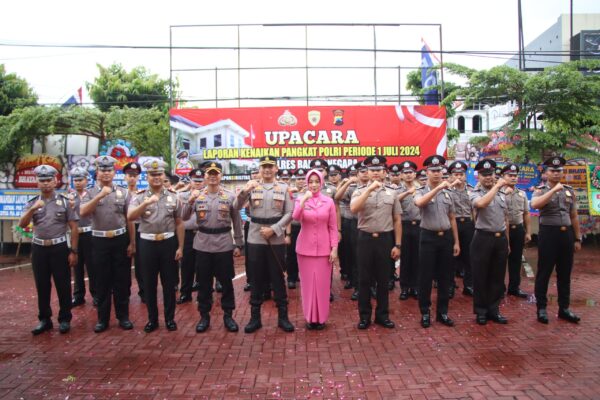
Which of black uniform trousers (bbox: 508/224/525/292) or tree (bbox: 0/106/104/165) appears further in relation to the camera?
tree (bbox: 0/106/104/165)

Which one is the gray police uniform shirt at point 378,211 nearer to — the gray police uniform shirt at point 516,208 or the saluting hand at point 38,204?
the gray police uniform shirt at point 516,208

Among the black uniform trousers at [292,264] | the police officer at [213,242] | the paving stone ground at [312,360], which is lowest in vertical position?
the paving stone ground at [312,360]

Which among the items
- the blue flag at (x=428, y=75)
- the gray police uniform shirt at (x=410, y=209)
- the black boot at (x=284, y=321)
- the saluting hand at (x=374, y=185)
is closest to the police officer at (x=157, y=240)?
the black boot at (x=284, y=321)

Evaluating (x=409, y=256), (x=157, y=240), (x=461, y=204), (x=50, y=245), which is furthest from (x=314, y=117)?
(x=50, y=245)

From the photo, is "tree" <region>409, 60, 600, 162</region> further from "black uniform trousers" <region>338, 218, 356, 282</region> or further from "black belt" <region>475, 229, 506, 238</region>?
"black belt" <region>475, 229, 506, 238</region>

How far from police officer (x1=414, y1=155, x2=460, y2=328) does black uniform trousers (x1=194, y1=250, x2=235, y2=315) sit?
2.28m

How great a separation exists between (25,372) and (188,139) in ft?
30.2

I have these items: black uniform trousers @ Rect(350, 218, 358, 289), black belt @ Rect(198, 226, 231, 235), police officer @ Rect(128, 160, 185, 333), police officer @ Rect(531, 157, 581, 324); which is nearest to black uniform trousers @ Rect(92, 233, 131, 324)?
police officer @ Rect(128, 160, 185, 333)

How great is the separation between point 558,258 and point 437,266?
148 cm

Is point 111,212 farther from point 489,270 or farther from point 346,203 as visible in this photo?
point 489,270

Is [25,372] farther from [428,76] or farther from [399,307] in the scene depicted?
[428,76]

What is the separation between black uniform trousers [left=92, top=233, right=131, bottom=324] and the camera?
5211mm

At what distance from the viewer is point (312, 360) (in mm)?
4207

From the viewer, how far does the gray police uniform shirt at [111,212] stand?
17.2 ft
